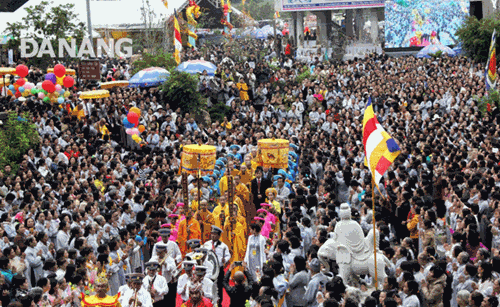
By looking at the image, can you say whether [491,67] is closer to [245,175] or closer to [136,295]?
[245,175]

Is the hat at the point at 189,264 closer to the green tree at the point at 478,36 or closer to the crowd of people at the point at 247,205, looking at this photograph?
the crowd of people at the point at 247,205

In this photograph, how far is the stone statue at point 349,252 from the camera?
8.50 metres

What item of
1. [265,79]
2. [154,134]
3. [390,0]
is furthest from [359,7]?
[154,134]

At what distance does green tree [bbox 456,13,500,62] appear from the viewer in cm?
2661

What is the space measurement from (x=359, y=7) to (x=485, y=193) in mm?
24281

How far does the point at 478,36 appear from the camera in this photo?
27.2 meters

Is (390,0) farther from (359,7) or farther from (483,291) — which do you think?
(483,291)

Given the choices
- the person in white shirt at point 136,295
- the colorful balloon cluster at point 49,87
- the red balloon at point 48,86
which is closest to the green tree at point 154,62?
the colorful balloon cluster at point 49,87

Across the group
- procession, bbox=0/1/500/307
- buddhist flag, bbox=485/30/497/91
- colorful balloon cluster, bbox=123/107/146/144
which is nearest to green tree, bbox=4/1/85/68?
procession, bbox=0/1/500/307

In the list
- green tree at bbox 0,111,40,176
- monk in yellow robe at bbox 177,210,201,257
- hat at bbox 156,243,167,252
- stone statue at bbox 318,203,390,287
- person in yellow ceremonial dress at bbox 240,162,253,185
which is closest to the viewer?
stone statue at bbox 318,203,390,287

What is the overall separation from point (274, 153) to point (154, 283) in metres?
5.56

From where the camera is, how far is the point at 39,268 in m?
9.42

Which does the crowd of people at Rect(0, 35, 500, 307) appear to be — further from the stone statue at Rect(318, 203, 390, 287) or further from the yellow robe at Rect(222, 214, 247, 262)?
the stone statue at Rect(318, 203, 390, 287)

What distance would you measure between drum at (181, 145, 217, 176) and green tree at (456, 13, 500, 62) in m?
18.5
